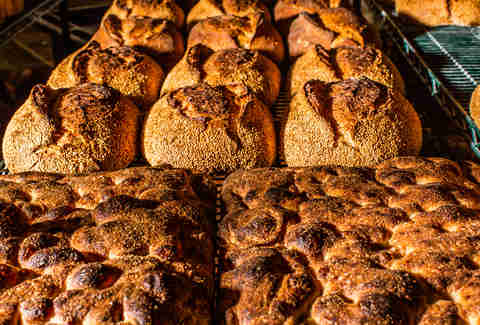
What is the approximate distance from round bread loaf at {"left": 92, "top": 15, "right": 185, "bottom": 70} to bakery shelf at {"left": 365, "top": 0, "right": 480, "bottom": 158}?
4.49 ft

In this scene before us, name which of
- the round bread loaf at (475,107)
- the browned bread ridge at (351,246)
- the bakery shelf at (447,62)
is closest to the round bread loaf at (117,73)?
the browned bread ridge at (351,246)

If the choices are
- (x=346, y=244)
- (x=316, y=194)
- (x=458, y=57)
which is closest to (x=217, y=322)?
(x=346, y=244)

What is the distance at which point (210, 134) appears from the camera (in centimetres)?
174

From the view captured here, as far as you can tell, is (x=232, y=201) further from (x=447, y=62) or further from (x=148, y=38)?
(x=447, y=62)

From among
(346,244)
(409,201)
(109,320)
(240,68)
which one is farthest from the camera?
(240,68)

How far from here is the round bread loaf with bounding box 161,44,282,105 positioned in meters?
2.06

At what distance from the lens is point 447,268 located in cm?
108

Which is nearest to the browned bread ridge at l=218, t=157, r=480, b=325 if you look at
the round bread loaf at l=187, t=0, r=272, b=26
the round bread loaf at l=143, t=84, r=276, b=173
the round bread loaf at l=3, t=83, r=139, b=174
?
the round bread loaf at l=143, t=84, r=276, b=173

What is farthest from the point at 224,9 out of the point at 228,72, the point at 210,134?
the point at 210,134

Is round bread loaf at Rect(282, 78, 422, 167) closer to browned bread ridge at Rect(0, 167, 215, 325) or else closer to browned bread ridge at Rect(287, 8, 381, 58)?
browned bread ridge at Rect(0, 167, 215, 325)

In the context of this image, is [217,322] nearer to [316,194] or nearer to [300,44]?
[316,194]

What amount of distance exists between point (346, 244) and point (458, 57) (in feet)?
5.99

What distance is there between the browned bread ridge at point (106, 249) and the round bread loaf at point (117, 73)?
0.71 metres

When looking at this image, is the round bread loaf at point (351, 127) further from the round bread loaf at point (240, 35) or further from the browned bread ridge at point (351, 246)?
the round bread loaf at point (240, 35)
